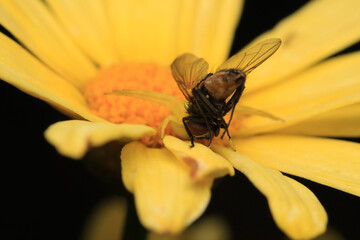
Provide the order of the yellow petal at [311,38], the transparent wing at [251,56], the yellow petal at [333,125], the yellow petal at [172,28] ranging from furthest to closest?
1. the yellow petal at [172,28]
2. the yellow petal at [311,38]
3. the yellow petal at [333,125]
4. the transparent wing at [251,56]

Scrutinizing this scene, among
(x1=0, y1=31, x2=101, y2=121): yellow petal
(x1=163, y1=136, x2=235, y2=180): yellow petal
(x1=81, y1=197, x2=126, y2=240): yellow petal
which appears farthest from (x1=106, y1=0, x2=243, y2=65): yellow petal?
(x1=163, y1=136, x2=235, y2=180): yellow petal

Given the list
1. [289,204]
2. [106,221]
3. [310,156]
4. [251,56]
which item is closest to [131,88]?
[251,56]

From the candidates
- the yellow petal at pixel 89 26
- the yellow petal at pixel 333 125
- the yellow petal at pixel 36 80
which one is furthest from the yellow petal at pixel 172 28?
the yellow petal at pixel 333 125

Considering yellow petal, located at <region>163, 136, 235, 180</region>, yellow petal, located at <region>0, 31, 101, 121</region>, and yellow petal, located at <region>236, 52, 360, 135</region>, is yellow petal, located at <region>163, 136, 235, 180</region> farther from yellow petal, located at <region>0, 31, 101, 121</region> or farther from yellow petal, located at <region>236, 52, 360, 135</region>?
yellow petal, located at <region>236, 52, 360, 135</region>

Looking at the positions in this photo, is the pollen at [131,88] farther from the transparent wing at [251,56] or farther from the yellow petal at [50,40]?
the transparent wing at [251,56]

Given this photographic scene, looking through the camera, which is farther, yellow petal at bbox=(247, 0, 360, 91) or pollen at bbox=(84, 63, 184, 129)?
yellow petal at bbox=(247, 0, 360, 91)

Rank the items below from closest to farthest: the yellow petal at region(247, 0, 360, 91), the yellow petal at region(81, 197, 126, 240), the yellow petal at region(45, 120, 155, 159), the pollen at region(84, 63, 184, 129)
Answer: the yellow petal at region(45, 120, 155, 159), the pollen at region(84, 63, 184, 129), the yellow petal at region(247, 0, 360, 91), the yellow petal at region(81, 197, 126, 240)

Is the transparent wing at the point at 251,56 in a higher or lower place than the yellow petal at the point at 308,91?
higher
